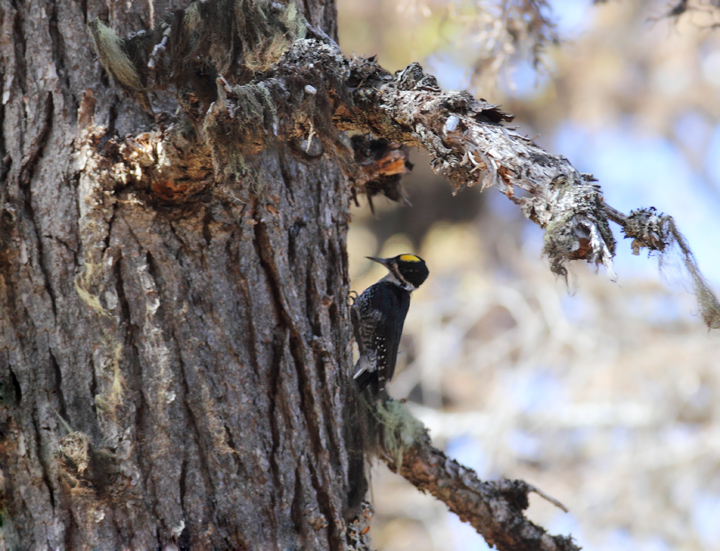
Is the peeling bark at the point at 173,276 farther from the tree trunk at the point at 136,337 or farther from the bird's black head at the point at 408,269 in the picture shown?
the bird's black head at the point at 408,269

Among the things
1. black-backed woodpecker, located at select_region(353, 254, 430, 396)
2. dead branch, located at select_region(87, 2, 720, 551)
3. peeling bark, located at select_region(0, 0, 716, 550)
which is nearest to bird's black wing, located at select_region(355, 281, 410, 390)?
black-backed woodpecker, located at select_region(353, 254, 430, 396)

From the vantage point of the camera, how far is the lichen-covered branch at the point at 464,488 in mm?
2266

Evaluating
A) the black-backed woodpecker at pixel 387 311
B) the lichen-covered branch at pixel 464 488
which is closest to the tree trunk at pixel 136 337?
the lichen-covered branch at pixel 464 488

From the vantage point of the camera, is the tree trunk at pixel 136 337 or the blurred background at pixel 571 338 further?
the blurred background at pixel 571 338

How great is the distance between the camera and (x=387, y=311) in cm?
406

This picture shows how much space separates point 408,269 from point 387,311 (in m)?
0.37

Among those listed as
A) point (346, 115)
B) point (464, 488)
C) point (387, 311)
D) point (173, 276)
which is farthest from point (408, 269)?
point (346, 115)

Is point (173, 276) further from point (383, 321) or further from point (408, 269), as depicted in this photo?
point (408, 269)

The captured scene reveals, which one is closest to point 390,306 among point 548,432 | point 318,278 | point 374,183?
point 374,183

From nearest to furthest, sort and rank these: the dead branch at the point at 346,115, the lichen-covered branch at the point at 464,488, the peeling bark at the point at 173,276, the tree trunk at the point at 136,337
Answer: the dead branch at the point at 346,115, the peeling bark at the point at 173,276, the tree trunk at the point at 136,337, the lichen-covered branch at the point at 464,488

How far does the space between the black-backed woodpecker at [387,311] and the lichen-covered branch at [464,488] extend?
889mm

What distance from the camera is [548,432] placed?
311 inches

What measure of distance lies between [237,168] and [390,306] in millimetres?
2671

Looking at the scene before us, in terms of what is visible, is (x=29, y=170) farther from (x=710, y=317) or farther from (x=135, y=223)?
(x=710, y=317)
